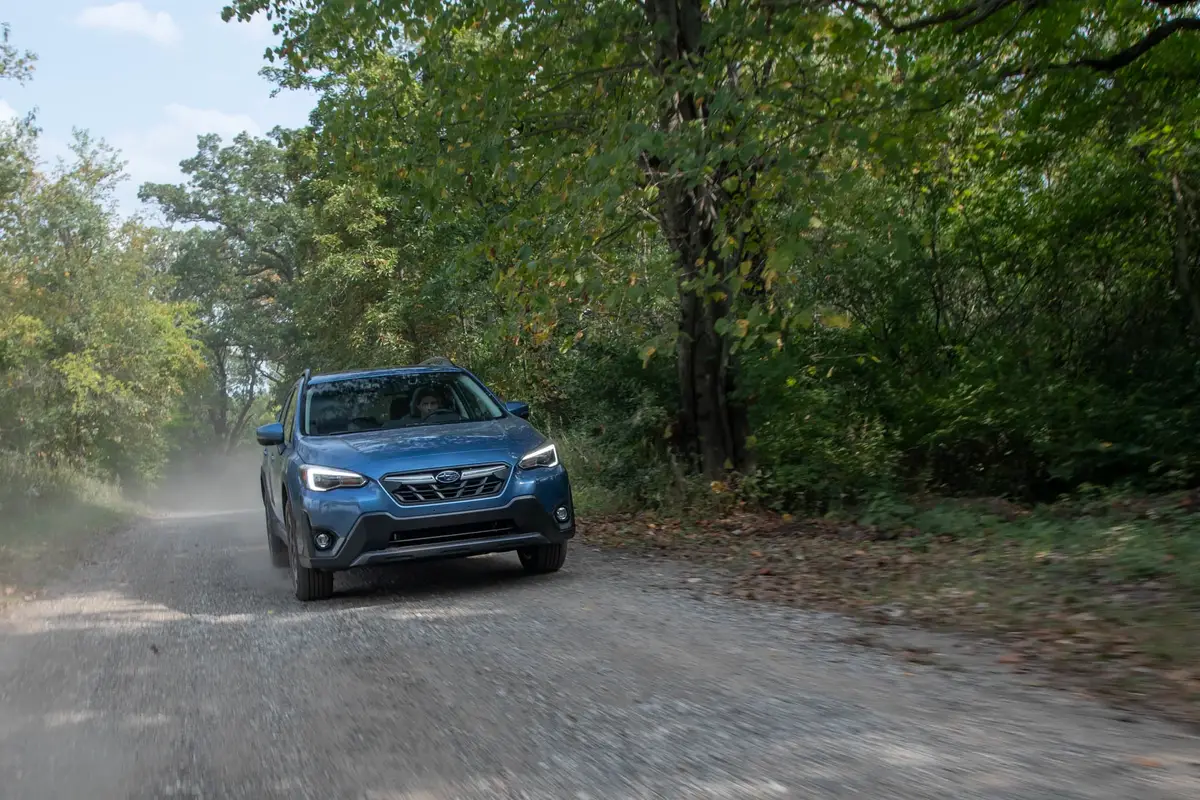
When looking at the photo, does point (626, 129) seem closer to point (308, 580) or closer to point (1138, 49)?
point (308, 580)

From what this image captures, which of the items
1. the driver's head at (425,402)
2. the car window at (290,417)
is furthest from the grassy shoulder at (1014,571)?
the car window at (290,417)

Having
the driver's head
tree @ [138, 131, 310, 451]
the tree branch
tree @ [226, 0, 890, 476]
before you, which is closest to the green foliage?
tree @ [138, 131, 310, 451]

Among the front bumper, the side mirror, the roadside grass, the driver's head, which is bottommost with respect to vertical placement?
the roadside grass

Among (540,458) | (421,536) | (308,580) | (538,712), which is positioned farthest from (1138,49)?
(538,712)

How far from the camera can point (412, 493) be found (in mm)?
7969

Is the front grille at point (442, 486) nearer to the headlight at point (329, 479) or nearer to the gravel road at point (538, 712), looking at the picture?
the headlight at point (329, 479)

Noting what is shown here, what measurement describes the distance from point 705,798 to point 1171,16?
13287 millimetres

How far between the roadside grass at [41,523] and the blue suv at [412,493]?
3.48 m

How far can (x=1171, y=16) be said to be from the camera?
44.1 feet

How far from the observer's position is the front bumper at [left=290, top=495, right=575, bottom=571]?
7.88m

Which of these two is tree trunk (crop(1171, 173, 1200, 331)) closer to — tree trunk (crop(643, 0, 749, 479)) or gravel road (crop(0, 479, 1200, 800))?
tree trunk (crop(643, 0, 749, 479))

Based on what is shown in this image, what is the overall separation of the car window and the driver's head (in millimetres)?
1061

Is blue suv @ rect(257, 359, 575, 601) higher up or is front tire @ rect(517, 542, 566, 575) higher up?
blue suv @ rect(257, 359, 575, 601)

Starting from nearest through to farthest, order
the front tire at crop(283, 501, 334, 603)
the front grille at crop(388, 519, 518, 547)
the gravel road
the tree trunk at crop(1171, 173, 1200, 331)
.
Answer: the gravel road, the front grille at crop(388, 519, 518, 547), the front tire at crop(283, 501, 334, 603), the tree trunk at crop(1171, 173, 1200, 331)
